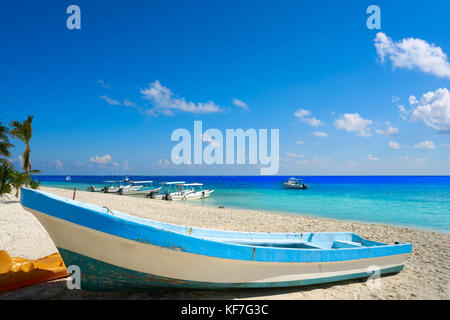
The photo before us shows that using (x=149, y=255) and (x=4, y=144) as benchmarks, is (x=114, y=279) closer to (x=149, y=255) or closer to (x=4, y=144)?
(x=149, y=255)

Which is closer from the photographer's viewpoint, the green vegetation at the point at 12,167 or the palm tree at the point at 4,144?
the green vegetation at the point at 12,167

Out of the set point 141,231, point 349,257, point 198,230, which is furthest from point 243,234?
point 141,231

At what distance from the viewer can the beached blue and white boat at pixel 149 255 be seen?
3.48m

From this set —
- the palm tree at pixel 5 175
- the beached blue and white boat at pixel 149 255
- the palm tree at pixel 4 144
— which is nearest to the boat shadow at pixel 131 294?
the beached blue and white boat at pixel 149 255

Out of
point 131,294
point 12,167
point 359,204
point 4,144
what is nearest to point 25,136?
point 4,144

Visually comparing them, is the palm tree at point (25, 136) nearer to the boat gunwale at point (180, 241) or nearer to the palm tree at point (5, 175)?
the palm tree at point (5, 175)

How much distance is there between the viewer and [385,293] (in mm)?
4758

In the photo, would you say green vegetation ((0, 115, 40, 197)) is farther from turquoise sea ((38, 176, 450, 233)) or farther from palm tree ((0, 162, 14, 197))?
turquoise sea ((38, 176, 450, 233))

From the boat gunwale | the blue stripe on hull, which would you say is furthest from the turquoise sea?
the blue stripe on hull

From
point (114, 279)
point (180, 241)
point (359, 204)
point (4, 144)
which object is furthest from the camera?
point (359, 204)

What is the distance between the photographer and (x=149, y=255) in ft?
11.9

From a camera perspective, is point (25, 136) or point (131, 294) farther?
point (25, 136)
